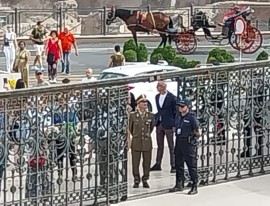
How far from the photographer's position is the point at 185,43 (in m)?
37.8

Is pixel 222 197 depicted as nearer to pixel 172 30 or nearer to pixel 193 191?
pixel 193 191

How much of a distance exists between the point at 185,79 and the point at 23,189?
3.03 m

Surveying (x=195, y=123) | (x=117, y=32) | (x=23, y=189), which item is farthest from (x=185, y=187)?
(x=117, y=32)

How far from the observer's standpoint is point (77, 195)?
43.1ft

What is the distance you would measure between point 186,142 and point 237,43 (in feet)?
78.9

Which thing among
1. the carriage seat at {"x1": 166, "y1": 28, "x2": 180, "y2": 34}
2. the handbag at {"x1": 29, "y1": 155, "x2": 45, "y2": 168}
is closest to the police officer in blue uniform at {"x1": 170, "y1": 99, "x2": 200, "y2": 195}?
the handbag at {"x1": 29, "y1": 155, "x2": 45, "y2": 168}

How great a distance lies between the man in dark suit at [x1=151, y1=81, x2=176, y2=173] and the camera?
48.4 ft

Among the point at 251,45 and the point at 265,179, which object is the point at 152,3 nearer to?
the point at 251,45

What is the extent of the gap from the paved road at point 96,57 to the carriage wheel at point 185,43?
1.05 feet

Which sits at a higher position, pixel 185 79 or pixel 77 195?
pixel 185 79

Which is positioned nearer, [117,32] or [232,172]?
[232,172]

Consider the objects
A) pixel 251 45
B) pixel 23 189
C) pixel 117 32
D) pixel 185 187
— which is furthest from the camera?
pixel 117 32

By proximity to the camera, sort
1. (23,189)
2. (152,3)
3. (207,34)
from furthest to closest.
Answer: (152,3) < (207,34) < (23,189)

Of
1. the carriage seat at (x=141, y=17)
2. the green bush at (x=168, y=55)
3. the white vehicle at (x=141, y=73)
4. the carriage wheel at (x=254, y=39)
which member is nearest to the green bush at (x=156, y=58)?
the green bush at (x=168, y=55)
